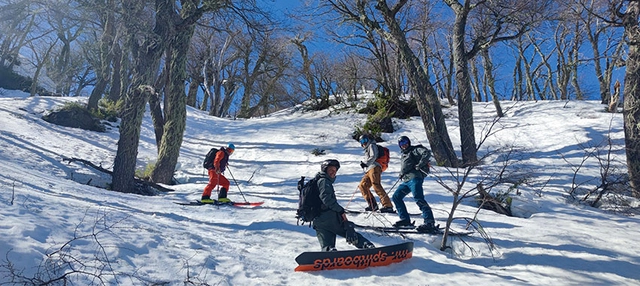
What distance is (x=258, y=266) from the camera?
466 cm

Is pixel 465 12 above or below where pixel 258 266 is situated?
above

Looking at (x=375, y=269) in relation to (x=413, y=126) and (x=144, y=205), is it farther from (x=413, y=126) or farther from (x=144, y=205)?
(x=413, y=126)

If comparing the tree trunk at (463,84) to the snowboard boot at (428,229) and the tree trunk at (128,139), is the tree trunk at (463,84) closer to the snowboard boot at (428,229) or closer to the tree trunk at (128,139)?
the snowboard boot at (428,229)

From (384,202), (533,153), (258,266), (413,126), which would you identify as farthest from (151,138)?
(533,153)

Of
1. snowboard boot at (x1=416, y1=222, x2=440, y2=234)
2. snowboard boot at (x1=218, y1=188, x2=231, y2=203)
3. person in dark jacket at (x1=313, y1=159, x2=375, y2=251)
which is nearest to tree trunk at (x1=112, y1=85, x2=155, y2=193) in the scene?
snowboard boot at (x1=218, y1=188, x2=231, y2=203)

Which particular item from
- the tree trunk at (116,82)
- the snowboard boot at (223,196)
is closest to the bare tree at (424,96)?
the snowboard boot at (223,196)

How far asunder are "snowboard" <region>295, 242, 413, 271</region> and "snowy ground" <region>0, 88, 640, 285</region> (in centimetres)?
12

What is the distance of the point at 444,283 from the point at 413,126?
12.1 metres

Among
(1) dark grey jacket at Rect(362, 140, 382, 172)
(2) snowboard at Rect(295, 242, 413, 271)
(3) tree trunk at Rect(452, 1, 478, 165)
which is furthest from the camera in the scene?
(3) tree trunk at Rect(452, 1, 478, 165)

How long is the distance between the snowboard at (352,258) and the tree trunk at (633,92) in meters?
7.01

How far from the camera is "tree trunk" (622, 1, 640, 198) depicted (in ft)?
28.4

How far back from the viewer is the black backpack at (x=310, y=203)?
515cm

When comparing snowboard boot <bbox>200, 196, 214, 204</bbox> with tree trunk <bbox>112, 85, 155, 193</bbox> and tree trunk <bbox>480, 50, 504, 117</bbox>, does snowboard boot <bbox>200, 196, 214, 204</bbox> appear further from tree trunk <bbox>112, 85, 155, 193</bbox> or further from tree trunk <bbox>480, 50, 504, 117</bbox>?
tree trunk <bbox>480, 50, 504, 117</bbox>

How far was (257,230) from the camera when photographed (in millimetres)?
6211
